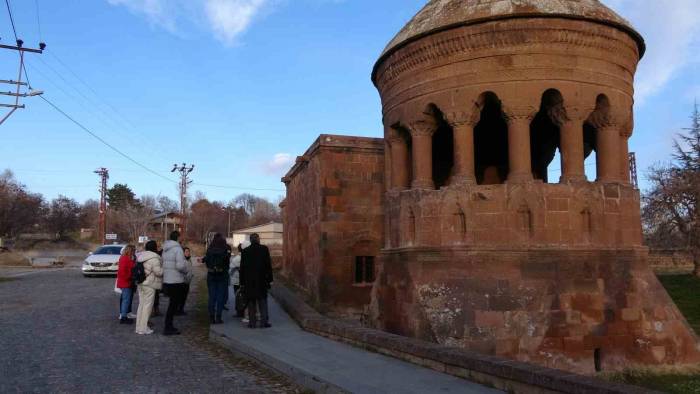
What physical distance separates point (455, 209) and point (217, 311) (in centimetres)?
518

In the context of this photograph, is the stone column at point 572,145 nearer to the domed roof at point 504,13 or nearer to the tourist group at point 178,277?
the domed roof at point 504,13

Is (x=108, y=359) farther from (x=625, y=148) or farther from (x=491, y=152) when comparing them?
(x=491, y=152)

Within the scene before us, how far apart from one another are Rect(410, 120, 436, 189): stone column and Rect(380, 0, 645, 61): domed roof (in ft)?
4.92

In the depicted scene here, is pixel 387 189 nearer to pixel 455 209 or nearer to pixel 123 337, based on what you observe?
pixel 455 209

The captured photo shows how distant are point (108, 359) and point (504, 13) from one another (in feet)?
25.5

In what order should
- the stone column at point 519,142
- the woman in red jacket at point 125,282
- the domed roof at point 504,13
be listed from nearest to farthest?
the domed roof at point 504,13
the stone column at point 519,142
the woman in red jacket at point 125,282

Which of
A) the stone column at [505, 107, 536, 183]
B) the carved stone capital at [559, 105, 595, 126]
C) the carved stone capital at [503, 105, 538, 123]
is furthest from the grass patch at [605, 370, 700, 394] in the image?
the carved stone capital at [503, 105, 538, 123]

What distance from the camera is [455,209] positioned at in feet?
29.7

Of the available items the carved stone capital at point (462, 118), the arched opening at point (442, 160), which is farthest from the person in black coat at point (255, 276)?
the arched opening at point (442, 160)

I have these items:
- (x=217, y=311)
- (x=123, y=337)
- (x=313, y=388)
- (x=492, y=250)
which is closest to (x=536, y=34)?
(x=492, y=250)

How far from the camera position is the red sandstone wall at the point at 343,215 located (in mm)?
15750

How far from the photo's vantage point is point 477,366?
20.1 feet

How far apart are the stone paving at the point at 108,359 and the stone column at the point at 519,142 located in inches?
188

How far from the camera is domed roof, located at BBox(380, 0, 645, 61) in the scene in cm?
872
